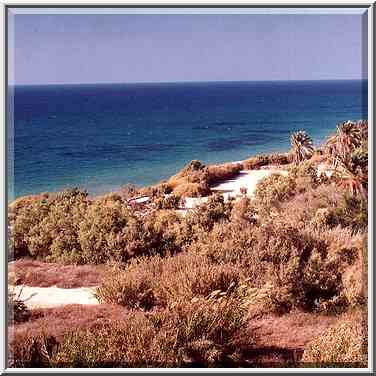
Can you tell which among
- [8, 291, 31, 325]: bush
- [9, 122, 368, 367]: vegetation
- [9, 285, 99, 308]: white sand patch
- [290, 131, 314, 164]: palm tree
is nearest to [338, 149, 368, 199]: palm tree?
[9, 122, 368, 367]: vegetation

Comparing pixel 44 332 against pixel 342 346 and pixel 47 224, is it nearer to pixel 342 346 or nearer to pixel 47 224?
pixel 47 224

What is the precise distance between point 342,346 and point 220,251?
1420 mm

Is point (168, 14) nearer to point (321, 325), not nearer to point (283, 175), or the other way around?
point (283, 175)

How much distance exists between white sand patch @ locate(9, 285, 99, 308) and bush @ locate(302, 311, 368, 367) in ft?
6.88

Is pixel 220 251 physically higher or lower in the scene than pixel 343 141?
lower

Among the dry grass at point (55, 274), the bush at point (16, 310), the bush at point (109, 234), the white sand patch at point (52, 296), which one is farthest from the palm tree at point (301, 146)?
the bush at point (16, 310)

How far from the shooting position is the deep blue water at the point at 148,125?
6227 millimetres

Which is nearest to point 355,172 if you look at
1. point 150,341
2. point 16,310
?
point 150,341

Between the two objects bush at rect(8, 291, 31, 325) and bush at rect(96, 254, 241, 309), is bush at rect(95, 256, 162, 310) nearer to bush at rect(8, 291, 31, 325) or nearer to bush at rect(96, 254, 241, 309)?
bush at rect(96, 254, 241, 309)

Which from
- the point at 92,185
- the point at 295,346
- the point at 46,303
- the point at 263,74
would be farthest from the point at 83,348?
the point at 263,74

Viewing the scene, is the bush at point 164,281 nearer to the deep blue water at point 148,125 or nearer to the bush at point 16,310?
the bush at point 16,310

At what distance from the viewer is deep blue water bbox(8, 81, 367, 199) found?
6227 millimetres

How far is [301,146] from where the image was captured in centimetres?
637

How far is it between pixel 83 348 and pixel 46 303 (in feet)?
2.03
